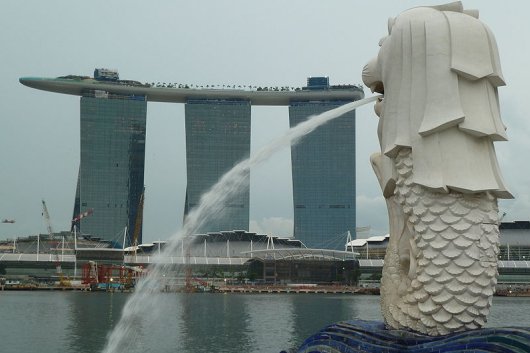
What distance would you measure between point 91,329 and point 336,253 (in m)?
81.2

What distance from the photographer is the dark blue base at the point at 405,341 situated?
400 inches

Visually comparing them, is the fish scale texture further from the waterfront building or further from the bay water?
the waterfront building

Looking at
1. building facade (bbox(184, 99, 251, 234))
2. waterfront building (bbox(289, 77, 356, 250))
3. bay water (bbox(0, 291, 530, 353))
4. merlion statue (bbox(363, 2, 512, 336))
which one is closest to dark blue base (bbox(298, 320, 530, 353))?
merlion statue (bbox(363, 2, 512, 336))

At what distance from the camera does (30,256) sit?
110812mm

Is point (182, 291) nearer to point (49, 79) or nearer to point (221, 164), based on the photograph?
point (221, 164)

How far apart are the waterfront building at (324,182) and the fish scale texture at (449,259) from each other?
109 metres

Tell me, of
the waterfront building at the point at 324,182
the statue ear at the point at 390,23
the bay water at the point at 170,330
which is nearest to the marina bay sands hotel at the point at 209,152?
the waterfront building at the point at 324,182

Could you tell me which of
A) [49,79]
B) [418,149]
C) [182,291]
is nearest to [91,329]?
[418,149]

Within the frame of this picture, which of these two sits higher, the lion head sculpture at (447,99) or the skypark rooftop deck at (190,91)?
the skypark rooftop deck at (190,91)

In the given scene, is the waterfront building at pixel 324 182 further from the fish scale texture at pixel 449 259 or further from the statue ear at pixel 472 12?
the fish scale texture at pixel 449 259

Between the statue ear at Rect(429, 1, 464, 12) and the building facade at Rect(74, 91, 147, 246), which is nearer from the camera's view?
the statue ear at Rect(429, 1, 464, 12)

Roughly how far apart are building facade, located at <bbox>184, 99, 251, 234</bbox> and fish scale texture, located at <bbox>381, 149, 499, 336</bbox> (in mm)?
109345

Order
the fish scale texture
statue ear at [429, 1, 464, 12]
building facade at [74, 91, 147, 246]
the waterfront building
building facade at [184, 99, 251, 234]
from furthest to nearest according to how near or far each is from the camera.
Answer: building facade at [74, 91, 147, 246]
building facade at [184, 99, 251, 234]
the waterfront building
statue ear at [429, 1, 464, 12]
the fish scale texture

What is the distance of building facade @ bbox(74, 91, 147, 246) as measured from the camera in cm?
12331
